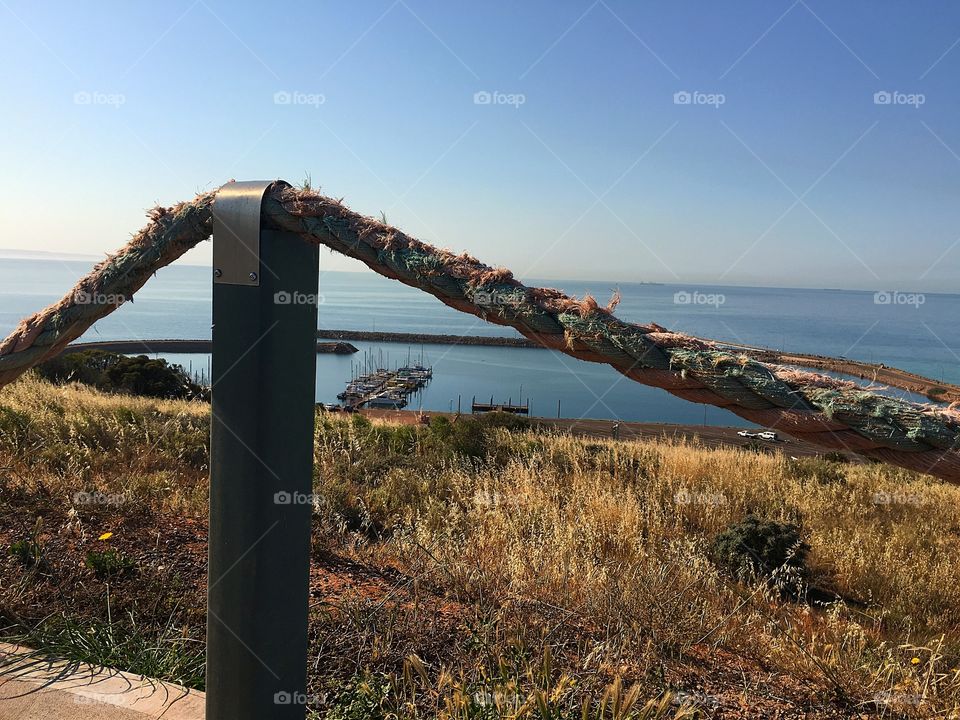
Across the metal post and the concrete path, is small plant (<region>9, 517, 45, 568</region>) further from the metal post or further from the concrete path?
the metal post

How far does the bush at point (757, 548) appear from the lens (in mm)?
4367

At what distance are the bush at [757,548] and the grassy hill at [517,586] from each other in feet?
0.09

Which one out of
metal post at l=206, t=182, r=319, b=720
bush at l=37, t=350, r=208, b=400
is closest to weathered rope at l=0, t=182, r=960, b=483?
metal post at l=206, t=182, r=319, b=720

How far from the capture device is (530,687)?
2.23 metres

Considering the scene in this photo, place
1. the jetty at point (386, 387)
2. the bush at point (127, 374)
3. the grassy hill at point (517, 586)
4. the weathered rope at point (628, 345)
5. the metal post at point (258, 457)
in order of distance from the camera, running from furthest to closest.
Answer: the jetty at point (386, 387) < the bush at point (127, 374) < the grassy hill at point (517, 586) < the metal post at point (258, 457) < the weathered rope at point (628, 345)

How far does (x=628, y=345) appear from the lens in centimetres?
111

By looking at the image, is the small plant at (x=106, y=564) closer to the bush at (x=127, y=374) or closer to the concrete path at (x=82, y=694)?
the concrete path at (x=82, y=694)

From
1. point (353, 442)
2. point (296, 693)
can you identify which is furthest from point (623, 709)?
point (353, 442)

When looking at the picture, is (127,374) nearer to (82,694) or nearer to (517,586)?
(517,586)

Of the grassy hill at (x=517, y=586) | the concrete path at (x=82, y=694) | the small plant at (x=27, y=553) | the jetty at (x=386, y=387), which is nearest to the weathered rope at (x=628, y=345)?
the grassy hill at (x=517, y=586)

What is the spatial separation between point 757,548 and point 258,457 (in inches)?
166

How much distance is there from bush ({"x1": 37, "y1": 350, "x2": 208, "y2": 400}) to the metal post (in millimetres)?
18293

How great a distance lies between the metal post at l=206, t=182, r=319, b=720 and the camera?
1.26 m

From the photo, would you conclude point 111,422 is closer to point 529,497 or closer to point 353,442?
point 353,442
